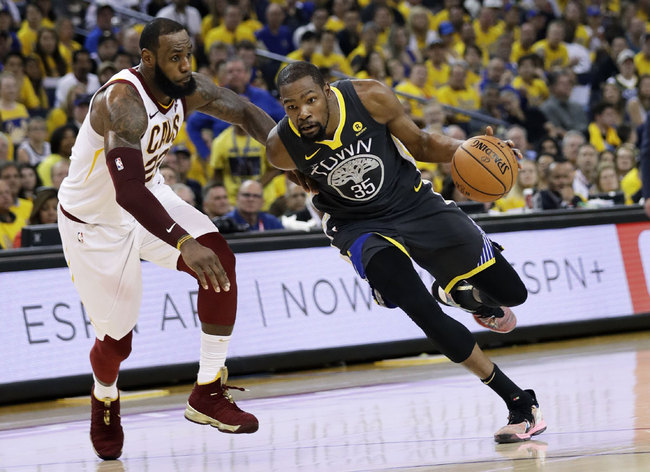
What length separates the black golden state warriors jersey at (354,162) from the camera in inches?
218

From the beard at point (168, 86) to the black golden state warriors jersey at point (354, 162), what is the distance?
0.59 meters

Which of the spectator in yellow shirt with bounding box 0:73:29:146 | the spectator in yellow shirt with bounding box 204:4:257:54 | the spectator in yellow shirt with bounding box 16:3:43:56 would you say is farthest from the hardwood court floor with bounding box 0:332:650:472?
the spectator in yellow shirt with bounding box 204:4:257:54

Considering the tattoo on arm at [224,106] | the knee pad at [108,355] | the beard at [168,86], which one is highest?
the beard at [168,86]

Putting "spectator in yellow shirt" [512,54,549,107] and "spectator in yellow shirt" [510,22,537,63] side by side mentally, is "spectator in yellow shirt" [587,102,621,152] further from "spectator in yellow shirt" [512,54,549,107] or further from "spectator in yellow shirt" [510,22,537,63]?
"spectator in yellow shirt" [510,22,537,63]

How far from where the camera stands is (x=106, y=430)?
5.73 metres

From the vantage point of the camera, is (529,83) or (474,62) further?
(474,62)

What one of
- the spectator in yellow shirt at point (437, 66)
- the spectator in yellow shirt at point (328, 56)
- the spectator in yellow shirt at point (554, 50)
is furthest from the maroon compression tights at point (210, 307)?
the spectator in yellow shirt at point (554, 50)

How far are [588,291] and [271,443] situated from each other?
512cm

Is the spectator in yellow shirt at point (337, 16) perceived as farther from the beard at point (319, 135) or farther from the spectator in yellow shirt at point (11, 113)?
the beard at point (319, 135)

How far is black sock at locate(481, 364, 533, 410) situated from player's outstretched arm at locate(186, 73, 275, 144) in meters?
1.79

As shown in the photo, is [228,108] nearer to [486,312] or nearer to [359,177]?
[359,177]

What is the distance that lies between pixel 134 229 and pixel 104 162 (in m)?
0.40

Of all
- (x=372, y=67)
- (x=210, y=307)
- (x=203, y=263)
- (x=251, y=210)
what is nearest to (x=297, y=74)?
(x=203, y=263)

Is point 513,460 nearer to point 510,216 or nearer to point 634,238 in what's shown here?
Result: point 510,216
